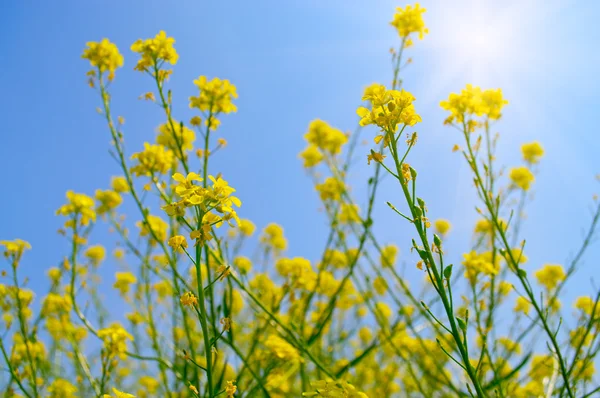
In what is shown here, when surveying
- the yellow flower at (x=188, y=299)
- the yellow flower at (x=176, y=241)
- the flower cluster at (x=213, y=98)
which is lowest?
the yellow flower at (x=188, y=299)

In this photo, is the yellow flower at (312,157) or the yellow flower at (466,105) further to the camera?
the yellow flower at (312,157)

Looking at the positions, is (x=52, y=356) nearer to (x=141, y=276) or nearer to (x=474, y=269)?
(x=141, y=276)

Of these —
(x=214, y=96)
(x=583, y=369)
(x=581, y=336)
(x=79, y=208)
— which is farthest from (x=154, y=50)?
(x=581, y=336)

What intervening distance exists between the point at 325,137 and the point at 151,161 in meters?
1.70

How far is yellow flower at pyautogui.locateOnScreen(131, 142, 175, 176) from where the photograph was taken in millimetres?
3354

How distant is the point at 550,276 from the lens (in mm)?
4895

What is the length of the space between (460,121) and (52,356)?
4.80 meters

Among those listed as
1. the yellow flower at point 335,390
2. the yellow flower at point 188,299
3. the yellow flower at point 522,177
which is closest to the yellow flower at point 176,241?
the yellow flower at point 188,299

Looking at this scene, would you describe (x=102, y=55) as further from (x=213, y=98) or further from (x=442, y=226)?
(x=442, y=226)

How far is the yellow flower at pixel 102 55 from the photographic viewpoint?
12.0 feet

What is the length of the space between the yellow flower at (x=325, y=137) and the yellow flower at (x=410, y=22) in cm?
107

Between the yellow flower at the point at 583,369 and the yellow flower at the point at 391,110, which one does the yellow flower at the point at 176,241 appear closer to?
the yellow flower at the point at 391,110

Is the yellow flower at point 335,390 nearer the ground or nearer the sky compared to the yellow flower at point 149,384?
nearer the ground

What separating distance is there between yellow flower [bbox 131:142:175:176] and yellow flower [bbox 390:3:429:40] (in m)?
1.98
